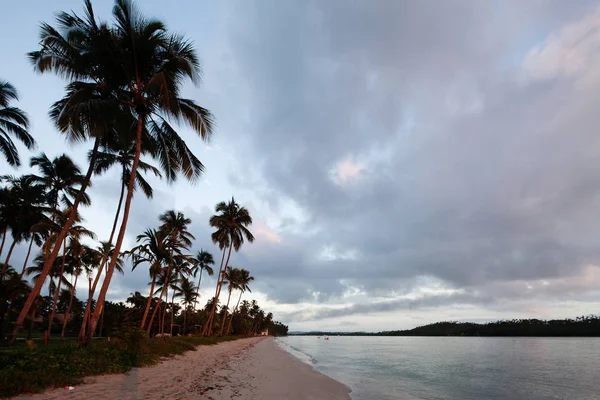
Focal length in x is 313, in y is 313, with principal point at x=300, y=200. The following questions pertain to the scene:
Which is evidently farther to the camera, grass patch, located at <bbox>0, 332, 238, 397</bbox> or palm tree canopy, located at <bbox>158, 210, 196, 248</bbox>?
palm tree canopy, located at <bbox>158, 210, 196, 248</bbox>

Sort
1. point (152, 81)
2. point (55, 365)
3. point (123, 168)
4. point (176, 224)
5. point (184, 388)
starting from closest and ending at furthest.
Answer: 1. point (55, 365)
2. point (184, 388)
3. point (152, 81)
4. point (123, 168)
5. point (176, 224)

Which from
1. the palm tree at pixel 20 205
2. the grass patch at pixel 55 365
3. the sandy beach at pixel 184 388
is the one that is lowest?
the sandy beach at pixel 184 388

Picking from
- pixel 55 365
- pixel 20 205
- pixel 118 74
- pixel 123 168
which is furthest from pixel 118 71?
pixel 20 205

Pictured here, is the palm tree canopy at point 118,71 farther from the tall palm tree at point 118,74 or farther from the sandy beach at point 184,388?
the sandy beach at point 184,388

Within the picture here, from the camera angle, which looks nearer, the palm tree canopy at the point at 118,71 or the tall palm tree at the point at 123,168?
the palm tree canopy at the point at 118,71

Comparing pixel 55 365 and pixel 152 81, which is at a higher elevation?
pixel 152 81

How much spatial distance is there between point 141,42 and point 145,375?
44.2 ft

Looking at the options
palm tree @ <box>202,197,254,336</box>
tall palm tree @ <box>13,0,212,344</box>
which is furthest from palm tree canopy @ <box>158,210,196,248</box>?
tall palm tree @ <box>13,0,212,344</box>

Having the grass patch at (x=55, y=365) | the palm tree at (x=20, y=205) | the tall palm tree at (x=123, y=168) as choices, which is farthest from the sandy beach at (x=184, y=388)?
the palm tree at (x=20, y=205)

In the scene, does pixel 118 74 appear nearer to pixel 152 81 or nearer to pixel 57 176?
pixel 152 81

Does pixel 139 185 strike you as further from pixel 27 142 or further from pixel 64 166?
pixel 64 166

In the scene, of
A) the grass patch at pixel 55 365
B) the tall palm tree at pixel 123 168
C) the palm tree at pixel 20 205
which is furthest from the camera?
the palm tree at pixel 20 205

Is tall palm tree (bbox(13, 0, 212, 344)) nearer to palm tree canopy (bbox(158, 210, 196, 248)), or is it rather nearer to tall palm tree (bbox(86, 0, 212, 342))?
tall palm tree (bbox(86, 0, 212, 342))

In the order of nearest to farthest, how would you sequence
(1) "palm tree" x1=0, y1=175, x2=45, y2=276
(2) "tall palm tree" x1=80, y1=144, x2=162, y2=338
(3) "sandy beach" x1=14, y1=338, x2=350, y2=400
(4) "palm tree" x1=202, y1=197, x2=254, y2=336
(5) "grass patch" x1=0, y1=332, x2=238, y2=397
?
1. (5) "grass patch" x1=0, y1=332, x2=238, y2=397
2. (3) "sandy beach" x1=14, y1=338, x2=350, y2=400
3. (2) "tall palm tree" x1=80, y1=144, x2=162, y2=338
4. (1) "palm tree" x1=0, y1=175, x2=45, y2=276
5. (4) "palm tree" x1=202, y1=197, x2=254, y2=336
